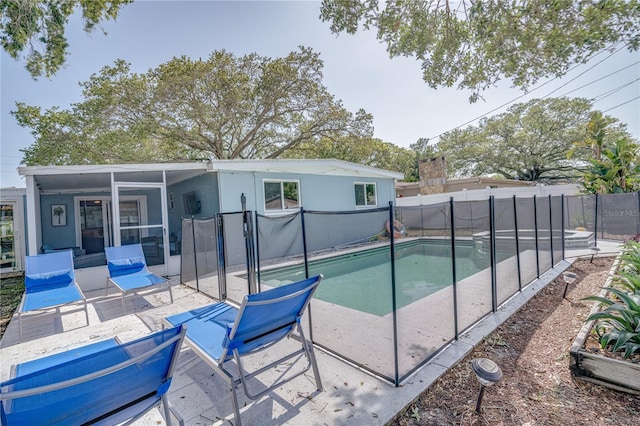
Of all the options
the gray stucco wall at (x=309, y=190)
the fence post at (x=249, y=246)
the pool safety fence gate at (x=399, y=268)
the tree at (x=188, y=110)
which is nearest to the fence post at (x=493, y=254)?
the pool safety fence gate at (x=399, y=268)

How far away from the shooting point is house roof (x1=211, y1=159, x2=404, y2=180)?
7.89 meters

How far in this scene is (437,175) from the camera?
67.2 feet

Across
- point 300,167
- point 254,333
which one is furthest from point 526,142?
point 254,333

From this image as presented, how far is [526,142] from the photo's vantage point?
75.9 ft

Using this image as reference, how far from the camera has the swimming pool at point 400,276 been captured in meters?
3.38

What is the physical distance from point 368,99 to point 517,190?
372 inches

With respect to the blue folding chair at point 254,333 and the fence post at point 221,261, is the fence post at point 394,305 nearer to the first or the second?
the blue folding chair at point 254,333

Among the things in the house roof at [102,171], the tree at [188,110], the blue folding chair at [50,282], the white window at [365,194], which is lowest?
the blue folding chair at [50,282]

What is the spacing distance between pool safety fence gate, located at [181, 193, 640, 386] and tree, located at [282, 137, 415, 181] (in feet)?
26.8

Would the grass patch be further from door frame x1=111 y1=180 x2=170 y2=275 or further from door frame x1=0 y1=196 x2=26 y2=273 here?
door frame x1=111 y1=180 x2=170 y2=275

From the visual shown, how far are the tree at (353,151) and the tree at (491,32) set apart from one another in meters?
8.39

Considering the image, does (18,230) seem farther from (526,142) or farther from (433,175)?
(526,142)

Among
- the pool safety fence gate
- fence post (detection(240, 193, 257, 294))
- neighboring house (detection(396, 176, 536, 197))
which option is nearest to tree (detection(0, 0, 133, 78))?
the pool safety fence gate

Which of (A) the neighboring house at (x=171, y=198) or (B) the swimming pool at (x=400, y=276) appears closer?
(B) the swimming pool at (x=400, y=276)
